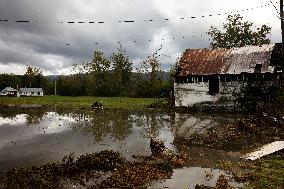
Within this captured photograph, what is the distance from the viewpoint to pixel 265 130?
66.8ft

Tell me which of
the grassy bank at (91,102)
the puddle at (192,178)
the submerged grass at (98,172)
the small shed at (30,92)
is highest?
the small shed at (30,92)

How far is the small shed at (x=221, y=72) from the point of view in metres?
31.5

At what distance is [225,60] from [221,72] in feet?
6.83

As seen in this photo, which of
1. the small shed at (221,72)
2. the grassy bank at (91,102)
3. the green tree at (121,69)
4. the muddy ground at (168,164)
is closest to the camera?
the muddy ground at (168,164)

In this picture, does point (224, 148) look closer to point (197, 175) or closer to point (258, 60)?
point (197, 175)

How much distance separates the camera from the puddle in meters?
10.4

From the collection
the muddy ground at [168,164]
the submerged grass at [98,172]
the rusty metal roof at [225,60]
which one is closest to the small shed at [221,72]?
the rusty metal roof at [225,60]

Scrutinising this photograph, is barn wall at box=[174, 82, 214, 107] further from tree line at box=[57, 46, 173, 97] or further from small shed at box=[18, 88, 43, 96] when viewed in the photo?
small shed at box=[18, 88, 43, 96]

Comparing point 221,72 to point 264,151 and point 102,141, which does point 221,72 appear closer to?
point 102,141

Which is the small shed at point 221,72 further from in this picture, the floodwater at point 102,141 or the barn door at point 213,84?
the floodwater at point 102,141

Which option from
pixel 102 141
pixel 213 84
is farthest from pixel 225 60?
pixel 102 141

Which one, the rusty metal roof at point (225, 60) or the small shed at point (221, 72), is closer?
the small shed at point (221, 72)

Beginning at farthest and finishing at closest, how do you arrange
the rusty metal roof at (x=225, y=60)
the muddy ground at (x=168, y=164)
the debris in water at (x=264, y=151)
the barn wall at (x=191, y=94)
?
the barn wall at (x=191, y=94) < the rusty metal roof at (x=225, y=60) < the debris in water at (x=264, y=151) < the muddy ground at (x=168, y=164)

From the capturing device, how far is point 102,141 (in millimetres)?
17891
